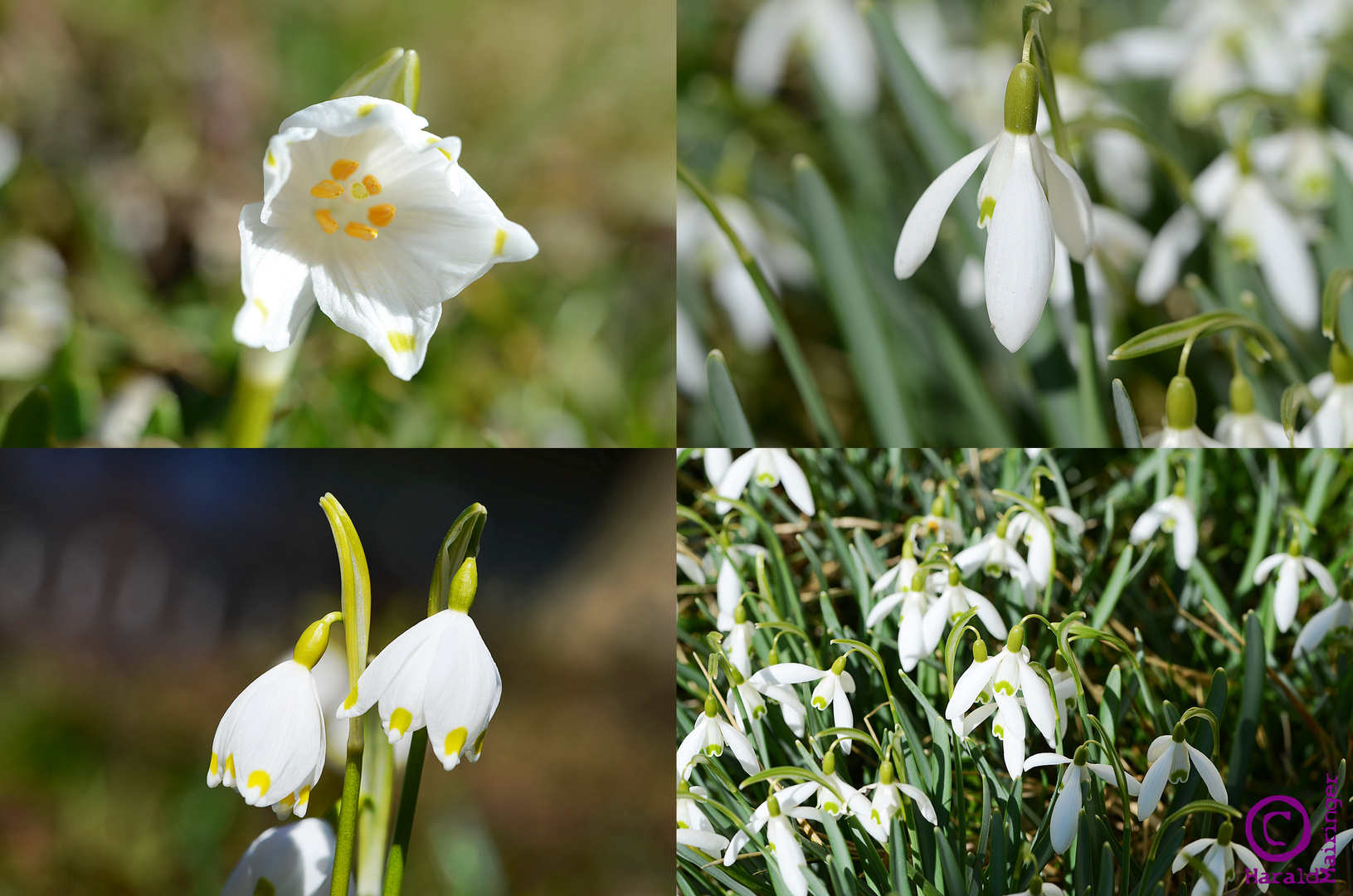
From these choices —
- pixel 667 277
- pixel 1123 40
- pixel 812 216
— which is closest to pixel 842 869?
pixel 812 216

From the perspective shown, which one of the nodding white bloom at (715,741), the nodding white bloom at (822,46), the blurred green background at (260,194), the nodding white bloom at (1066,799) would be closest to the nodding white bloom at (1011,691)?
the nodding white bloom at (1066,799)

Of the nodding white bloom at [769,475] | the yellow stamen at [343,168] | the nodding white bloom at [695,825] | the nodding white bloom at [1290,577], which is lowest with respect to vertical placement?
the nodding white bloom at [695,825]

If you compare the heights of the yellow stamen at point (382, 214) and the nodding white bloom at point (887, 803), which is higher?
the yellow stamen at point (382, 214)

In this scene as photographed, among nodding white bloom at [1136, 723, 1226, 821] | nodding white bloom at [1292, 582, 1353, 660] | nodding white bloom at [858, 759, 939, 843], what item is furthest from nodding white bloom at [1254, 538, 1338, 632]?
nodding white bloom at [858, 759, 939, 843]

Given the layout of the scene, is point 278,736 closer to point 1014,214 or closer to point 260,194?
point 1014,214

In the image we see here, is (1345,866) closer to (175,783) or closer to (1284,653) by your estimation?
(1284,653)

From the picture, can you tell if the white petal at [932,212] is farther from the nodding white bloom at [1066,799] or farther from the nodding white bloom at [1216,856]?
the nodding white bloom at [1216,856]

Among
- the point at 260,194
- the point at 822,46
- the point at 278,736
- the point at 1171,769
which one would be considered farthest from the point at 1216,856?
the point at 260,194

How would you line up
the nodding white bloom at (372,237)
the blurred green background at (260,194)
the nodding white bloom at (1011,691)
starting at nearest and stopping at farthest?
1. the nodding white bloom at (372,237)
2. the nodding white bloom at (1011,691)
3. the blurred green background at (260,194)
